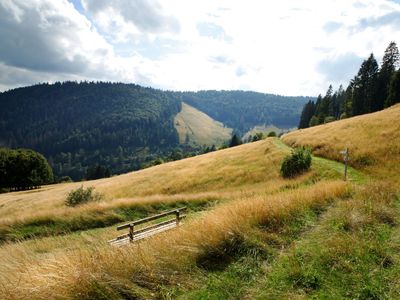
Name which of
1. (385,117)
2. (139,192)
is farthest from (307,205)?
(385,117)

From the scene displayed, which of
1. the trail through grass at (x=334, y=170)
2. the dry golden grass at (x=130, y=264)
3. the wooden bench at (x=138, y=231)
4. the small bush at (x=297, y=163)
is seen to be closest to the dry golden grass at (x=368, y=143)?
the trail through grass at (x=334, y=170)

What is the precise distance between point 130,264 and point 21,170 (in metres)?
96.5

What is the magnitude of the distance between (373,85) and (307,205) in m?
77.4

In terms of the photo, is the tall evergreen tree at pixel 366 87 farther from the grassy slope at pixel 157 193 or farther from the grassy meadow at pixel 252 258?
the grassy meadow at pixel 252 258

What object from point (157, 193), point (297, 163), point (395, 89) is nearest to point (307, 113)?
point (395, 89)

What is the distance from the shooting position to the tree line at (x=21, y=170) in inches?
3462

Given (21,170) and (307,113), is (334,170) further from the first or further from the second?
(21,170)

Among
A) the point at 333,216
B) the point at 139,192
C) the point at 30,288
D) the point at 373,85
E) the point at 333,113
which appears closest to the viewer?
the point at 30,288

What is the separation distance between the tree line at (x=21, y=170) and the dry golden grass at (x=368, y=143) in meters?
73.1

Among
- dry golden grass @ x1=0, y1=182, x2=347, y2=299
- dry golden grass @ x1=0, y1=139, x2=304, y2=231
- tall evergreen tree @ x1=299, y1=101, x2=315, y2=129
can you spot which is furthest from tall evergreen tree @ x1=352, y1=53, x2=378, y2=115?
dry golden grass @ x1=0, y1=182, x2=347, y2=299

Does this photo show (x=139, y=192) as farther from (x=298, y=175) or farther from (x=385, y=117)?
(x=385, y=117)

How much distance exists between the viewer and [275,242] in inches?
302

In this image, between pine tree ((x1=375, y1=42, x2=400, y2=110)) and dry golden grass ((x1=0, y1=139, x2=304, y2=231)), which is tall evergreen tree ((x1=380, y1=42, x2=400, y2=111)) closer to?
pine tree ((x1=375, y1=42, x2=400, y2=110))

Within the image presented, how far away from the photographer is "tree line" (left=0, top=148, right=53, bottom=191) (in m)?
87.9
